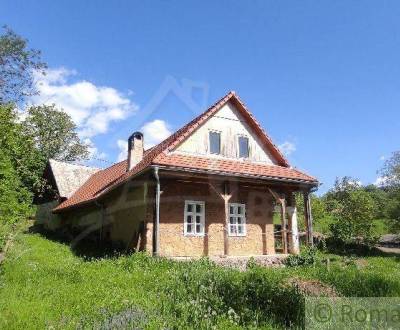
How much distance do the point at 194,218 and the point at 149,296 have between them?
333 inches

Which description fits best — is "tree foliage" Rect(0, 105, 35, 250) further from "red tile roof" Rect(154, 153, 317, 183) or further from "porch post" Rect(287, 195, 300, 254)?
"porch post" Rect(287, 195, 300, 254)

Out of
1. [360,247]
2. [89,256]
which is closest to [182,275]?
[89,256]

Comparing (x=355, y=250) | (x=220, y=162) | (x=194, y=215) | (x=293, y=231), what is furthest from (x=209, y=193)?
(x=355, y=250)

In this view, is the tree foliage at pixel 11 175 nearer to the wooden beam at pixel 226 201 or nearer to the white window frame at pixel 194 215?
the white window frame at pixel 194 215

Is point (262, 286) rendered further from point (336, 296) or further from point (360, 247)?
point (360, 247)

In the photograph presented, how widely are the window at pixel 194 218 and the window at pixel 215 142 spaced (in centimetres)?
256

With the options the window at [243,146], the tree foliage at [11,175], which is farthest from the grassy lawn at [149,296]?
the window at [243,146]

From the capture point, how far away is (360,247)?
23.8 meters

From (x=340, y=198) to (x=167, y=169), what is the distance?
147 ft

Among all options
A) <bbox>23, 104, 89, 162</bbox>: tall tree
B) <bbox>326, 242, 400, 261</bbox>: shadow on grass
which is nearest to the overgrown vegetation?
<bbox>23, 104, 89, 162</bbox>: tall tree

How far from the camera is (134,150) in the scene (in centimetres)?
1875

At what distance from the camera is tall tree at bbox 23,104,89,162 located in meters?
47.2

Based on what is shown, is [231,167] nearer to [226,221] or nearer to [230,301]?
[226,221]

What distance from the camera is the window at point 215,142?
1745 cm
